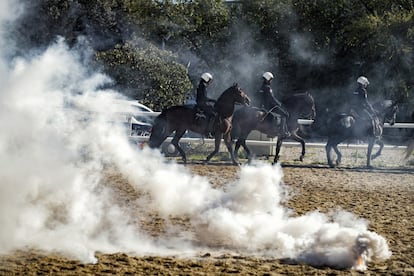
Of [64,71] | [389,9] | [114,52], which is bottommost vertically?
[64,71]

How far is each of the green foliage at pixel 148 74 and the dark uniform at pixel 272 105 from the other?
145 inches

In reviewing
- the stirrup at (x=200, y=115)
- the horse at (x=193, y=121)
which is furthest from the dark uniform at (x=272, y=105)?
the stirrup at (x=200, y=115)

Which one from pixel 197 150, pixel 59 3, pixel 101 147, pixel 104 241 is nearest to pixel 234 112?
pixel 197 150

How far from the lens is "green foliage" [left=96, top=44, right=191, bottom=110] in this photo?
18016 millimetres

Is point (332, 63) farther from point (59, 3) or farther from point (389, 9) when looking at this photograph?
point (59, 3)

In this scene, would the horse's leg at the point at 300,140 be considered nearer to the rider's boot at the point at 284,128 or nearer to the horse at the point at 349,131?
the rider's boot at the point at 284,128

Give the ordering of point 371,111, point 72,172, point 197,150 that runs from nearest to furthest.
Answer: point 72,172 < point 371,111 < point 197,150

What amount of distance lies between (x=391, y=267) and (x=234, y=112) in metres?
13.0

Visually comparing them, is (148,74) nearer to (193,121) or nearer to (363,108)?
(193,121)

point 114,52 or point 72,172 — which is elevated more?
point 114,52

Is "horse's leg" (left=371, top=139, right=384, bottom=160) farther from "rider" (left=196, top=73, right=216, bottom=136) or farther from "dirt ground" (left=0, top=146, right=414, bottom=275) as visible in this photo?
"rider" (left=196, top=73, right=216, bottom=136)

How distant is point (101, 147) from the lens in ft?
29.6

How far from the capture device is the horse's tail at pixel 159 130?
1844 centimetres

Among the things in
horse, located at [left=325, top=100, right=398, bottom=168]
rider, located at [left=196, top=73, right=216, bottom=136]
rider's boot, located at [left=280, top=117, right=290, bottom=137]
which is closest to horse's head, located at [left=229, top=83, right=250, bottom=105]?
rider, located at [left=196, top=73, right=216, bottom=136]
